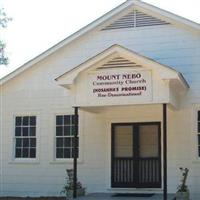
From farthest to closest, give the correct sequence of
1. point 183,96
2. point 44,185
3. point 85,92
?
1. point 44,185
2. point 183,96
3. point 85,92

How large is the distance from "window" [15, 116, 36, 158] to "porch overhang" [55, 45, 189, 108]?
3.55 meters

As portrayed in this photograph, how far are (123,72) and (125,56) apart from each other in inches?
19.8

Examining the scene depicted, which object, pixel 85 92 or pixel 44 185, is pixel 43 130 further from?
pixel 85 92

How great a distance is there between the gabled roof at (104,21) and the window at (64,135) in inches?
94.0

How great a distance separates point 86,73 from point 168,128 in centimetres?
350

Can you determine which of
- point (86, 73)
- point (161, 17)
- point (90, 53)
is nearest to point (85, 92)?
point (86, 73)

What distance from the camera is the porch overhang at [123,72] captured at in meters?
14.6

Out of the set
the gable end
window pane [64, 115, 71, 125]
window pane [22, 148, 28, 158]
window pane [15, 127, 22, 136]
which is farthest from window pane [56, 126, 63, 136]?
the gable end

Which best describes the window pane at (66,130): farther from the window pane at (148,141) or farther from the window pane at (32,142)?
the window pane at (148,141)

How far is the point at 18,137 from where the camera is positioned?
18.7 m

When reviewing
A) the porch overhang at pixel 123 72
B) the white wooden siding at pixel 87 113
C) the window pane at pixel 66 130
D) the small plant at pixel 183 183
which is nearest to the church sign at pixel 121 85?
the porch overhang at pixel 123 72

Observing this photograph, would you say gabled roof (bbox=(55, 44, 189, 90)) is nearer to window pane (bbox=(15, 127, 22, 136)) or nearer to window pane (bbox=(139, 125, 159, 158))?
window pane (bbox=(139, 125, 159, 158))

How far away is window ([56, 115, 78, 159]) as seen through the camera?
707 inches

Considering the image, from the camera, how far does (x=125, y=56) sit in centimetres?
1513
